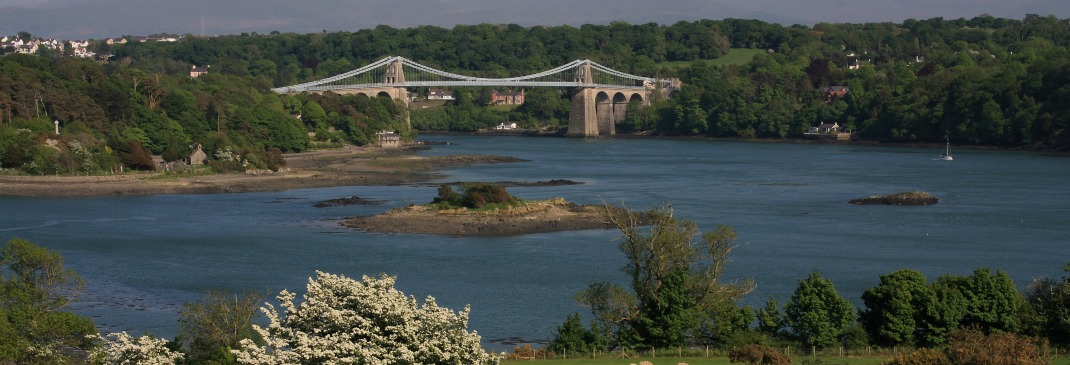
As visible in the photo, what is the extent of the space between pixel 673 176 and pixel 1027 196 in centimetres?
1177

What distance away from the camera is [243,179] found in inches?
1593

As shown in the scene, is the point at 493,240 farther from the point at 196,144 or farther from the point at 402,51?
the point at 402,51

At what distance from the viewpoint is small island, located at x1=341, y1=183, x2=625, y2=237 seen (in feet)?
95.9

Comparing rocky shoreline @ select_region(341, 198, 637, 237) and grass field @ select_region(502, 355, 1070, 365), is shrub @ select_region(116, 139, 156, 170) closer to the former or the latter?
rocky shoreline @ select_region(341, 198, 637, 237)

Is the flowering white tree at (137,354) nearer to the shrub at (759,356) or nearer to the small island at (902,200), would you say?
the shrub at (759,356)

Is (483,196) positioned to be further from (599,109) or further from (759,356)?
(599,109)

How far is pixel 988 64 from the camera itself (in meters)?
74.9

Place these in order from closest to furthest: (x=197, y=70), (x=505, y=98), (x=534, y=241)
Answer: (x=534, y=241)
(x=505, y=98)
(x=197, y=70)

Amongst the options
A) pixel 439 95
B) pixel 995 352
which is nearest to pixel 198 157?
pixel 995 352

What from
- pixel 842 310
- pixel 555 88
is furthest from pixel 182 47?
pixel 842 310

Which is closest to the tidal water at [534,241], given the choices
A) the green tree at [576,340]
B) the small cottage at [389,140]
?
the green tree at [576,340]

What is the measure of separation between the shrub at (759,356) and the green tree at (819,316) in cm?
119

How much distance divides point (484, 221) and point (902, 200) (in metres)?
10.7

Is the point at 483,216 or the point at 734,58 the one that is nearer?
the point at 483,216
